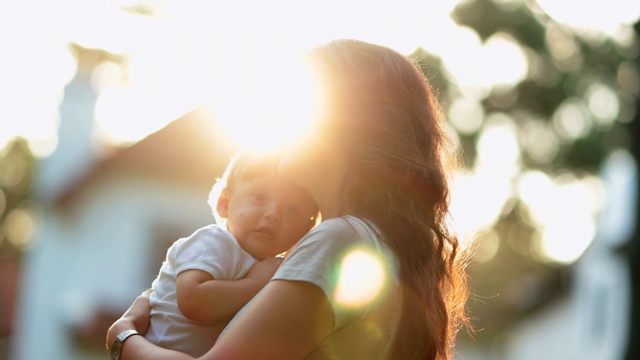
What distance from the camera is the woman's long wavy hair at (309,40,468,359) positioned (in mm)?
3279

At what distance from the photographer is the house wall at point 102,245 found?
79.5ft

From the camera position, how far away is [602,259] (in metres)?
32.4

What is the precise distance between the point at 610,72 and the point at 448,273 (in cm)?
2023

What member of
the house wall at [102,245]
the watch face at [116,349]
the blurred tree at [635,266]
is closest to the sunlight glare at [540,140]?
the house wall at [102,245]

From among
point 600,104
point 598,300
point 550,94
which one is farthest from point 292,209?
point 598,300

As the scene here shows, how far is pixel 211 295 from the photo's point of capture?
327 cm

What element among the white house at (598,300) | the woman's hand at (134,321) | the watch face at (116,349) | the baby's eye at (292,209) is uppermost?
the baby's eye at (292,209)

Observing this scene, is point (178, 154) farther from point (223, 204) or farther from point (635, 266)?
point (223, 204)

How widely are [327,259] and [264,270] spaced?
49cm

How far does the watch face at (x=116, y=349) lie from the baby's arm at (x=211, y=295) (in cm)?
25

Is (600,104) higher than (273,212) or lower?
lower

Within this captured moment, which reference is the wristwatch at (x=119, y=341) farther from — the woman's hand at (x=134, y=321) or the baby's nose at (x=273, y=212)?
the baby's nose at (x=273, y=212)

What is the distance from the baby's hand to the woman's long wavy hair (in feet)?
1.13

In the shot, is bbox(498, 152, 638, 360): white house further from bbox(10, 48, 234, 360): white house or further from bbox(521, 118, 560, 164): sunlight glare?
bbox(10, 48, 234, 360): white house
